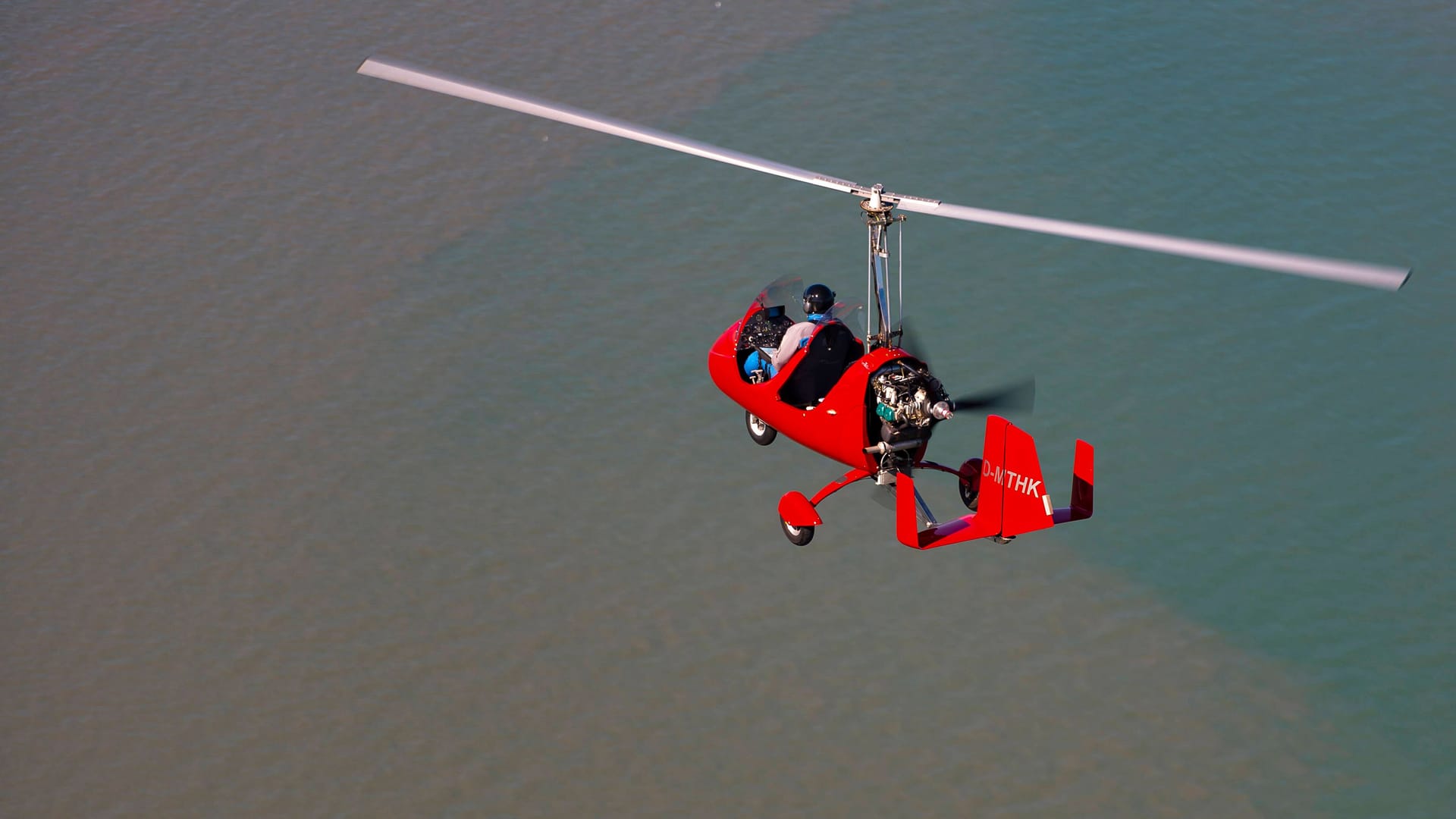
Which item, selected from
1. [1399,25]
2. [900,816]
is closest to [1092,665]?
[900,816]

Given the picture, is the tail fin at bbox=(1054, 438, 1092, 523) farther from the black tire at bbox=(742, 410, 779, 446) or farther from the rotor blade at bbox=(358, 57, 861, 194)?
the black tire at bbox=(742, 410, 779, 446)

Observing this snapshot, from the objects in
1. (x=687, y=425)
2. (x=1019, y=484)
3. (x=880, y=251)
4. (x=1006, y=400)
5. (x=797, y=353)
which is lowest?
(x=1019, y=484)

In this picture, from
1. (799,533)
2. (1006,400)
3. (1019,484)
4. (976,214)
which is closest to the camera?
(976,214)

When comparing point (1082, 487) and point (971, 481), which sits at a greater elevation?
point (971, 481)

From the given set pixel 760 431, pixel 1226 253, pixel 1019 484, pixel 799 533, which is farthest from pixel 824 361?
pixel 1226 253

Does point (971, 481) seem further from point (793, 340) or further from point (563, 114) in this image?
point (563, 114)

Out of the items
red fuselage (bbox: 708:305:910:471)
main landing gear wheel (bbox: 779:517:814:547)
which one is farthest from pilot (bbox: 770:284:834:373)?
main landing gear wheel (bbox: 779:517:814:547)

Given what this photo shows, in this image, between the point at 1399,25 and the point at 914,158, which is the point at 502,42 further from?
the point at 1399,25
